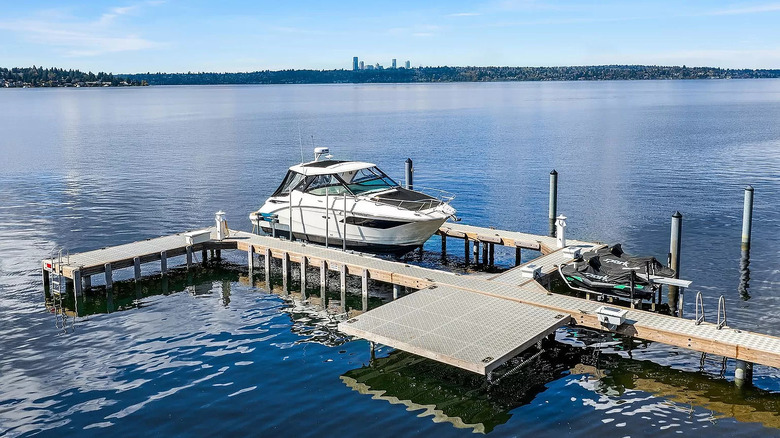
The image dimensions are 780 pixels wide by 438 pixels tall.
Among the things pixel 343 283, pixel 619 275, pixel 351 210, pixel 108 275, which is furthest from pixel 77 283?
pixel 619 275

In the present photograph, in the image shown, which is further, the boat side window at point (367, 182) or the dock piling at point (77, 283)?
the boat side window at point (367, 182)

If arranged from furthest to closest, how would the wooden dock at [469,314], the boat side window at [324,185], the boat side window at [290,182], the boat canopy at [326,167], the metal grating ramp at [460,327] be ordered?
the boat side window at [290,182] → the boat side window at [324,185] → the boat canopy at [326,167] → the wooden dock at [469,314] → the metal grating ramp at [460,327]

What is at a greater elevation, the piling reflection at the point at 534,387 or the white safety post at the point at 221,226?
the white safety post at the point at 221,226

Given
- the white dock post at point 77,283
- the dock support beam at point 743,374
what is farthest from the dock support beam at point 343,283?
the dock support beam at point 743,374

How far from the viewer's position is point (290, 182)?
87.1 feet

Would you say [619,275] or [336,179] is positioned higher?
→ [336,179]

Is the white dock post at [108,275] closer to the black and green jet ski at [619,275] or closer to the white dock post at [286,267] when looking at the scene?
the white dock post at [286,267]

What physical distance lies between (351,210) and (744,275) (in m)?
13.3

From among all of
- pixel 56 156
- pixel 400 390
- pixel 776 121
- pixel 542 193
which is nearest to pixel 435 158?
pixel 542 193

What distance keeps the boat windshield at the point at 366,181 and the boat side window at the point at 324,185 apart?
391 millimetres

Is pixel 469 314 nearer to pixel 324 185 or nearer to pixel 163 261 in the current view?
pixel 324 185

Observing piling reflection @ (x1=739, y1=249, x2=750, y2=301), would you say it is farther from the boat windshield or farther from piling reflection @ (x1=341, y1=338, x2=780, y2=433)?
the boat windshield

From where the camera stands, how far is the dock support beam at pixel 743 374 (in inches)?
586

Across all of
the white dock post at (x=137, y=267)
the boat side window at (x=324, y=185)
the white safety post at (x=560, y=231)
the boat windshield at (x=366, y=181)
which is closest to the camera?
the white safety post at (x=560, y=231)
